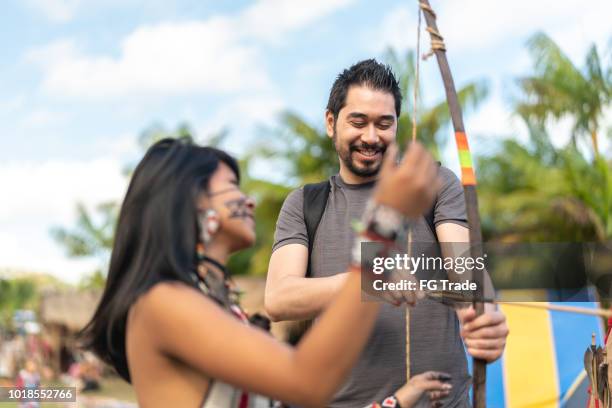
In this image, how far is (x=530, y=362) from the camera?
6160 millimetres

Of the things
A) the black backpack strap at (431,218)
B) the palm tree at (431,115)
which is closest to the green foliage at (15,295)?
the palm tree at (431,115)

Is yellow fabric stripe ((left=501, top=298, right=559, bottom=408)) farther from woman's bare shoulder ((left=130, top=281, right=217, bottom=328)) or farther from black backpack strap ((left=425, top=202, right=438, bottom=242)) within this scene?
woman's bare shoulder ((left=130, top=281, right=217, bottom=328))

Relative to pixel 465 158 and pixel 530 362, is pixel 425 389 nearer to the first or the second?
pixel 465 158

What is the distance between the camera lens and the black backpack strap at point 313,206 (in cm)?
295

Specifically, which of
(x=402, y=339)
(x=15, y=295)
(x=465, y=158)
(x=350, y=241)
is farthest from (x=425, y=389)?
(x=15, y=295)

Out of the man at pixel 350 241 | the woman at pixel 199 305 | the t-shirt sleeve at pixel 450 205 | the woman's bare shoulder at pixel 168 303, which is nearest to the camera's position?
the woman at pixel 199 305

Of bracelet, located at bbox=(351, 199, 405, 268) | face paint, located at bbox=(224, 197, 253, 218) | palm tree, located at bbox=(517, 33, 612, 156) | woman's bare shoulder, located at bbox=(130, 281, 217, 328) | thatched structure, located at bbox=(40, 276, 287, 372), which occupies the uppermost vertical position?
palm tree, located at bbox=(517, 33, 612, 156)

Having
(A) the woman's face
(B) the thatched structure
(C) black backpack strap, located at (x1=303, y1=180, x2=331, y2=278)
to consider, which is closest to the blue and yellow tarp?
(C) black backpack strap, located at (x1=303, y1=180, x2=331, y2=278)

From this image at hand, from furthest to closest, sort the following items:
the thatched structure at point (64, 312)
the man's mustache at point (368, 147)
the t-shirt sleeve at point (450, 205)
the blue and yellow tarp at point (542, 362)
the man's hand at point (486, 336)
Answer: the thatched structure at point (64, 312) < the blue and yellow tarp at point (542, 362) < the man's mustache at point (368, 147) < the t-shirt sleeve at point (450, 205) < the man's hand at point (486, 336)

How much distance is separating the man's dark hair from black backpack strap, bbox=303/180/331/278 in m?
0.33

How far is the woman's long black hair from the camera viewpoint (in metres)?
1.78

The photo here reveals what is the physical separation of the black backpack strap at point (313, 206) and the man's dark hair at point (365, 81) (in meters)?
0.33

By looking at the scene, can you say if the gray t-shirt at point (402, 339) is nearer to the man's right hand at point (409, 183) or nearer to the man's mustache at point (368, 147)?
the man's mustache at point (368, 147)

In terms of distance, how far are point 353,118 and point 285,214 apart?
20.4 inches
